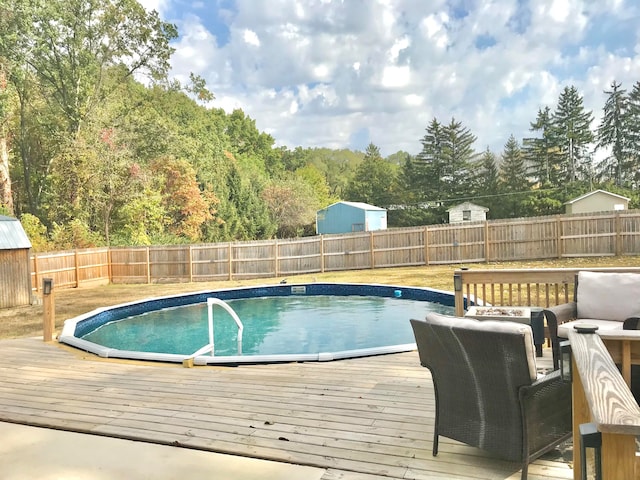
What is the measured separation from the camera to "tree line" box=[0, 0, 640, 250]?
59.3 ft

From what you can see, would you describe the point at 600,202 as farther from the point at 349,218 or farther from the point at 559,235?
the point at 349,218

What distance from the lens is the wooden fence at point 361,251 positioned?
14648mm

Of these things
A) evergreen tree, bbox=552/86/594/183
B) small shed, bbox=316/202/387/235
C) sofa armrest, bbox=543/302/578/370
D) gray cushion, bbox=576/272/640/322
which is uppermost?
evergreen tree, bbox=552/86/594/183

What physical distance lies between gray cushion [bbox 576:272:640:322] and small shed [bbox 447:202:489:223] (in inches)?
1123

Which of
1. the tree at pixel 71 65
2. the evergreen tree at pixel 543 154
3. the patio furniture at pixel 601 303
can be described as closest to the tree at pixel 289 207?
the tree at pixel 71 65

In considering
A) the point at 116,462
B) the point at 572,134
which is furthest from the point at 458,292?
the point at 572,134

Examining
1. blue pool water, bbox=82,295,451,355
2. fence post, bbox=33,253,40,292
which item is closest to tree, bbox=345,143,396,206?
blue pool water, bbox=82,295,451,355

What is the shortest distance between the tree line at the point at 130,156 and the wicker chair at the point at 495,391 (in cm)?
1670

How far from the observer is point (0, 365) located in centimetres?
496

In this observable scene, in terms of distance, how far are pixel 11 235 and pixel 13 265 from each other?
2.06 ft

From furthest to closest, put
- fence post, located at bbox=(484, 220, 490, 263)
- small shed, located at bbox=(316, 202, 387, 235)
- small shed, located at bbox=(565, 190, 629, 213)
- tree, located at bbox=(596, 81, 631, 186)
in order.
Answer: tree, located at bbox=(596, 81, 631, 186)
small shed, located at bbox=(316, 202, 387, 235)
small shed, located at bbox=(565, 190, 629, 213)
fence post, located at bbox=(484, 220, 490, 263)

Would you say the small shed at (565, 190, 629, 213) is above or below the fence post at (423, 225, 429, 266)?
above

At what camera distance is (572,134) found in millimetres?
36250

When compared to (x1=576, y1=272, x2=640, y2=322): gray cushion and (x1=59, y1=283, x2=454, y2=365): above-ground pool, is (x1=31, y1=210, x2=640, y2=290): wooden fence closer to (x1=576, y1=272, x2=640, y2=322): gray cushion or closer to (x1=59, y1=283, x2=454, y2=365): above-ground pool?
(x1=59, y1=283, x2=454, y2=365): above-ground pool
